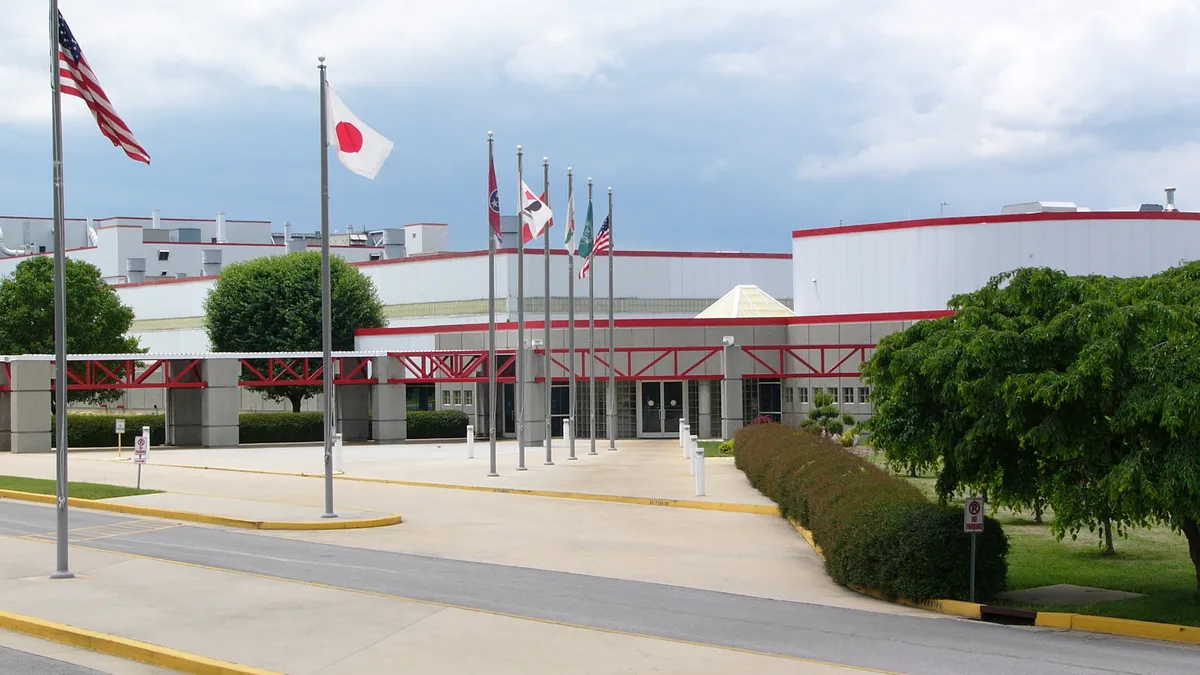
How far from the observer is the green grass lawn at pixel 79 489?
2890cm

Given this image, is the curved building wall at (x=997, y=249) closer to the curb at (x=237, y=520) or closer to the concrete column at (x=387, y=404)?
the concrete column at (x=387, y=404)

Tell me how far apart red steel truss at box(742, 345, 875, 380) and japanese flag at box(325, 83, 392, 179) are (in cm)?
3372

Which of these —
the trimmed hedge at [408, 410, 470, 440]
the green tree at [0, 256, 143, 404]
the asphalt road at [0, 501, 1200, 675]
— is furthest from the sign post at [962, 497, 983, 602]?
the green tree at [0, 256, 143, 404]

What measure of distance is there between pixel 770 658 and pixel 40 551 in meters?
13.0

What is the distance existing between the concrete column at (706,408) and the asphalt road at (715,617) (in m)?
38.1

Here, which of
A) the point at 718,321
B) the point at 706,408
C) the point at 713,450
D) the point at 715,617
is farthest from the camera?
the point at 706,408

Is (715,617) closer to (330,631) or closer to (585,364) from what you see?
(330,631)

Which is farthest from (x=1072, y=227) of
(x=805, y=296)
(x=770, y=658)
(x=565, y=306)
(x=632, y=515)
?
(x=770, y=658)

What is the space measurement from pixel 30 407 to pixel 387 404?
1448 centimetres

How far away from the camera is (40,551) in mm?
20578

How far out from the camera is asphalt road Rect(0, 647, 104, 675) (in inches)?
487

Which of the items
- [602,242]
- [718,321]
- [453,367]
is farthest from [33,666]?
[718,321]

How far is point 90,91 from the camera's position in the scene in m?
17.3

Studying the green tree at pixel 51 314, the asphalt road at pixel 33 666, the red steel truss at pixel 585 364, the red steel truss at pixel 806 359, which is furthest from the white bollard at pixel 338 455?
the green tree at pixel 51 314
